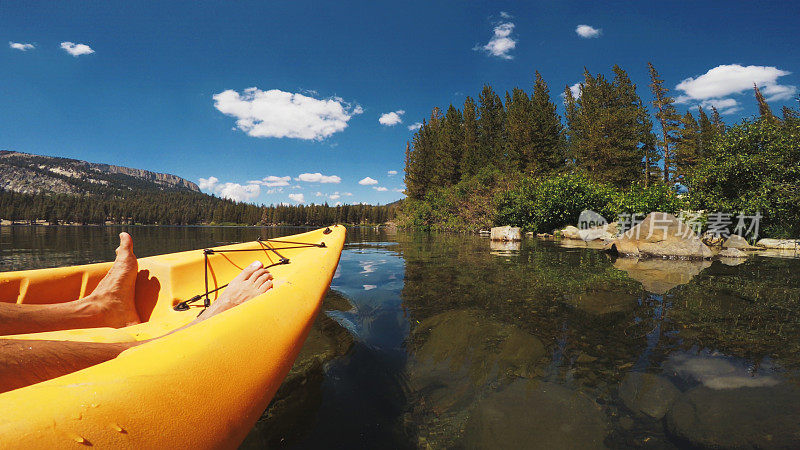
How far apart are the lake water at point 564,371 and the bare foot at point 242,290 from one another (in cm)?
77

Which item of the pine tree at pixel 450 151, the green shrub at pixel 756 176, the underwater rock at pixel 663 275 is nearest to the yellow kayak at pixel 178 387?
the underwater rock at pixel 663 275

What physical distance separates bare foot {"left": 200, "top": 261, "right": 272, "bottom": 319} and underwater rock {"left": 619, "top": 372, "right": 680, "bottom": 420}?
94.0 inches

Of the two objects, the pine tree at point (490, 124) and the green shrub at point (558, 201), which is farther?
the pine tree at point (490, 124)

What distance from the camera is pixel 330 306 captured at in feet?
11.8

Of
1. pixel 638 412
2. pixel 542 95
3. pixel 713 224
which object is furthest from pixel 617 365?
pixel 542 95

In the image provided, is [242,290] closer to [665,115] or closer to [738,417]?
[738,417]

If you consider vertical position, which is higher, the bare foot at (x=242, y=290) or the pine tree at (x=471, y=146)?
the pine tree at (x=471, y=146)

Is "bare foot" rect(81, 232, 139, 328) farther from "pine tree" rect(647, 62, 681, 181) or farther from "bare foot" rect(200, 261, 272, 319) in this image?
"pine tree" rect(647, 62, 681, 181)

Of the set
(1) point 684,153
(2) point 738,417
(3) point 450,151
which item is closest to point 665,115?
(1) point 684,153

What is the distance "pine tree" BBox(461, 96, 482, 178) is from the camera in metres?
28.6

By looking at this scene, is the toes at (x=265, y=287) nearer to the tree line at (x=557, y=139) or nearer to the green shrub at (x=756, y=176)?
the green shrub at (x=756, y=176)

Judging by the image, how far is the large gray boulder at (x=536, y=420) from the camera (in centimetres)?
140

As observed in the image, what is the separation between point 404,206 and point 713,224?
2790cm

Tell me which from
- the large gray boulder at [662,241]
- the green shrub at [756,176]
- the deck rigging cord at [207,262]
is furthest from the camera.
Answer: the green shrub at [756,176]
